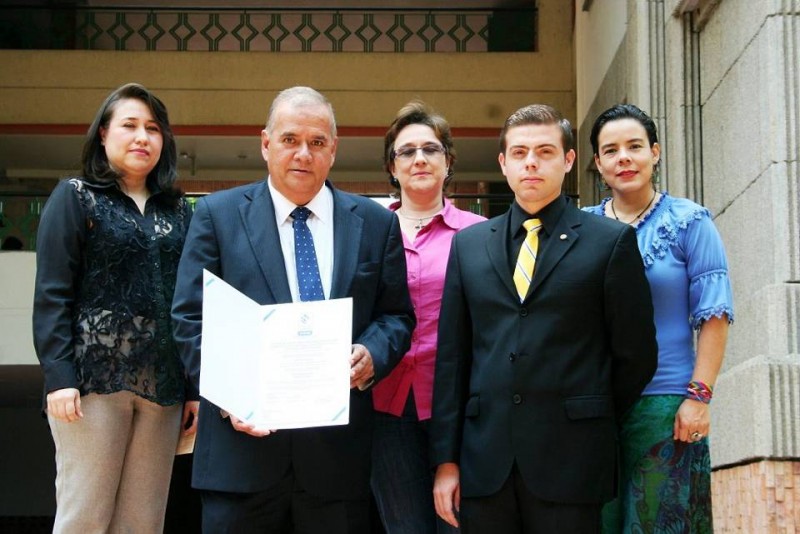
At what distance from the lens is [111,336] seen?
3127 millimetres

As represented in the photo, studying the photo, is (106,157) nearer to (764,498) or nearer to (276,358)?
(276,358)

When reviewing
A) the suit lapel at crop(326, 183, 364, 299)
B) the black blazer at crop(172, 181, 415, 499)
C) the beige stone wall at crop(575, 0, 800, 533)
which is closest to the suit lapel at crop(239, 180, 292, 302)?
the black blazer at crop(172, 181, 415, 499)

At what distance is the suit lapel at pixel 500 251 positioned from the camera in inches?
110

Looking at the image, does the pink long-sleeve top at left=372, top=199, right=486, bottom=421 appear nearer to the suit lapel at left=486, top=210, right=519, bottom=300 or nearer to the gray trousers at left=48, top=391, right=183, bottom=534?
the suit lapel at left=486, top=210, right=519, bottom=300

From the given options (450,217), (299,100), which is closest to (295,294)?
(299,100)

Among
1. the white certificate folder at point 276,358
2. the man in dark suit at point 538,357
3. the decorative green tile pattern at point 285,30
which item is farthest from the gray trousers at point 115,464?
the decorative green tile pattern at point 285,30

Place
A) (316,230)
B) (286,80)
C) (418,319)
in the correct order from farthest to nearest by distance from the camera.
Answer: (286,80), (418,319), (316,230)

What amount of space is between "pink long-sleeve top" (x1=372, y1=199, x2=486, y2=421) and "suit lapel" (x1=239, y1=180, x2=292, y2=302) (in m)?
0.52

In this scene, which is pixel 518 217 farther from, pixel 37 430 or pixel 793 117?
pixel 37 430

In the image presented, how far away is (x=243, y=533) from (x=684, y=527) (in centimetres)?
112

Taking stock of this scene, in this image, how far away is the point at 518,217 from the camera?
2906 mm

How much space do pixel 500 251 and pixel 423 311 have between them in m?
0.52

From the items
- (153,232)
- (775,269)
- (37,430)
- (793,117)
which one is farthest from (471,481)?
(37,430)

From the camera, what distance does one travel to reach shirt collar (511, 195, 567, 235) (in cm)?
286
